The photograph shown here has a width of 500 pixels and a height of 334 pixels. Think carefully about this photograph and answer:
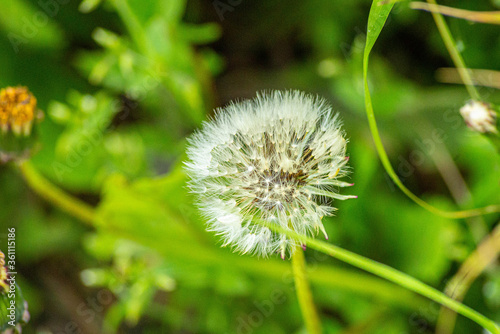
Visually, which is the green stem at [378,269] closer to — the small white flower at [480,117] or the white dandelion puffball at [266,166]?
the white dandelion puffball at [266,166]

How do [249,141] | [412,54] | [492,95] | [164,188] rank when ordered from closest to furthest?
[249,141] → [164,188] → [492,95] → [412,54]

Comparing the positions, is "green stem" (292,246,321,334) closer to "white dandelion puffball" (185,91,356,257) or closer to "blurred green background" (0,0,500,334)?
"white dandelion puffball" (185,91,356,257)

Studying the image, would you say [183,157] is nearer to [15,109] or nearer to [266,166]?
[15,109]

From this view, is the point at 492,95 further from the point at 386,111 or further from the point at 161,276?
the point at 161,276

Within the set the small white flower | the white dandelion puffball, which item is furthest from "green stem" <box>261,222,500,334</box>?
the small white flower

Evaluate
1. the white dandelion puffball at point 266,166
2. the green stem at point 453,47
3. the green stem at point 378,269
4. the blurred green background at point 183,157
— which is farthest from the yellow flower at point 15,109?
the green stem at point 453,47

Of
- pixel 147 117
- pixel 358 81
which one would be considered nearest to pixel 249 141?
pixel 358 81
